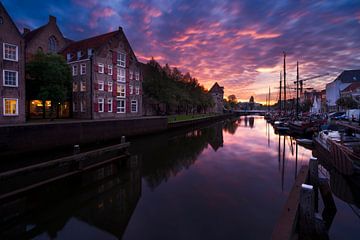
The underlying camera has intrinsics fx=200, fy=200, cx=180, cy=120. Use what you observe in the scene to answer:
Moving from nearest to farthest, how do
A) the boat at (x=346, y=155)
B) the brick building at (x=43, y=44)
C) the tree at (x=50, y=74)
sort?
1. the boat at (x=346, y=155)
2. the tree at (x=50, y=74)
3. the brick building at (x=43, y=44)

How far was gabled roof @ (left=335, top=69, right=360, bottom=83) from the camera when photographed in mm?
63934

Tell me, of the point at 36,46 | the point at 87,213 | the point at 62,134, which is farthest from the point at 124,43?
the point at 87,213

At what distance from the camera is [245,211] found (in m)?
7.06

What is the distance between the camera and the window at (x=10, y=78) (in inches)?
793

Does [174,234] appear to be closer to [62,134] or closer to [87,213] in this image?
[87,213]

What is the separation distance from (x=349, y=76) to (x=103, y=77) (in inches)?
2963

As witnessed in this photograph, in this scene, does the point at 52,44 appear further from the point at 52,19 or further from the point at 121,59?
the point at 121,59

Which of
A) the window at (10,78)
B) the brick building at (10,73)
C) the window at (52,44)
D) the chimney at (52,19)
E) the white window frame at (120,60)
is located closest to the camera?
the brick building at (10,73)

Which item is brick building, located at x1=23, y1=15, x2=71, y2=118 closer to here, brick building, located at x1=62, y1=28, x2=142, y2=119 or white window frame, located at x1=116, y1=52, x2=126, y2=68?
brick building, located at x1=62, y1=28, x2=142, y2=119

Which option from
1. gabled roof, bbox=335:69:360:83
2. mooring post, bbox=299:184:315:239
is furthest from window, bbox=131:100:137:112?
gabled roof, bbox=335:69:360:83

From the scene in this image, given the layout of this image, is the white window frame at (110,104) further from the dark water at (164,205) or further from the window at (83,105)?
the dark water at (164,205)

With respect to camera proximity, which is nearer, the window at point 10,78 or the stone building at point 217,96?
the window at point 10,78

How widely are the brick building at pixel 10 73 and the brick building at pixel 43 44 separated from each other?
6603 mm

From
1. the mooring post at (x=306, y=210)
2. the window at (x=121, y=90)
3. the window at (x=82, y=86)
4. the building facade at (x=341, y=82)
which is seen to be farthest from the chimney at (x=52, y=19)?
the building facade at (x=341, y=82)
